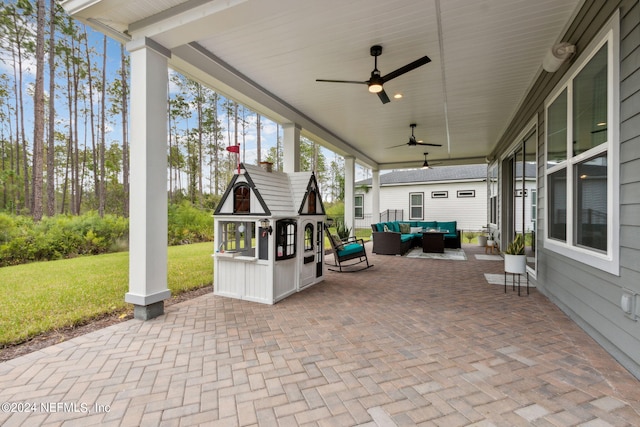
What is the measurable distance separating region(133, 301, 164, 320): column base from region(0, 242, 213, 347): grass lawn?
→ 1.44 feet

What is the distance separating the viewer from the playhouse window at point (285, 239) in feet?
13.1

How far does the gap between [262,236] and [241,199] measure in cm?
67

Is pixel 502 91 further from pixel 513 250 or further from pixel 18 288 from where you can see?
pixel 18 288

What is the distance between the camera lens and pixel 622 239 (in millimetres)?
2219

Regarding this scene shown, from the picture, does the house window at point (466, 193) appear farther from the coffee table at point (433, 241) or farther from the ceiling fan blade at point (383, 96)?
the ceiling fan blade at point (383, 96)

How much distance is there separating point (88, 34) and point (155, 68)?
8.88 m

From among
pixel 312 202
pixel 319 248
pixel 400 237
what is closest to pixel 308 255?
pixel 319 248

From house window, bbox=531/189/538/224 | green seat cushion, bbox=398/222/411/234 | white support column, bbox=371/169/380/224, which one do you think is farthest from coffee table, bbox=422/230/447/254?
house window, bbox=531/189/538/224

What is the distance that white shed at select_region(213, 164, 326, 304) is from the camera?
12.7 feet

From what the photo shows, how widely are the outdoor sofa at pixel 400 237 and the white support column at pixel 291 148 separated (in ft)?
12.2

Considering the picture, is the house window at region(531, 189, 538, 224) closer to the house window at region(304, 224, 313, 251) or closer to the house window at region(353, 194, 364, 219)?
the house window at region(304, 224, 313, 251)

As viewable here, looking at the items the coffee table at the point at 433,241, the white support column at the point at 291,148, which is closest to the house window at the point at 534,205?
the coffee table at the point at 433,241

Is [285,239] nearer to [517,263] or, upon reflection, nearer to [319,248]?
[319,248]

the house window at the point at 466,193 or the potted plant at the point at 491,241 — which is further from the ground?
the house window at the point at 466,193
